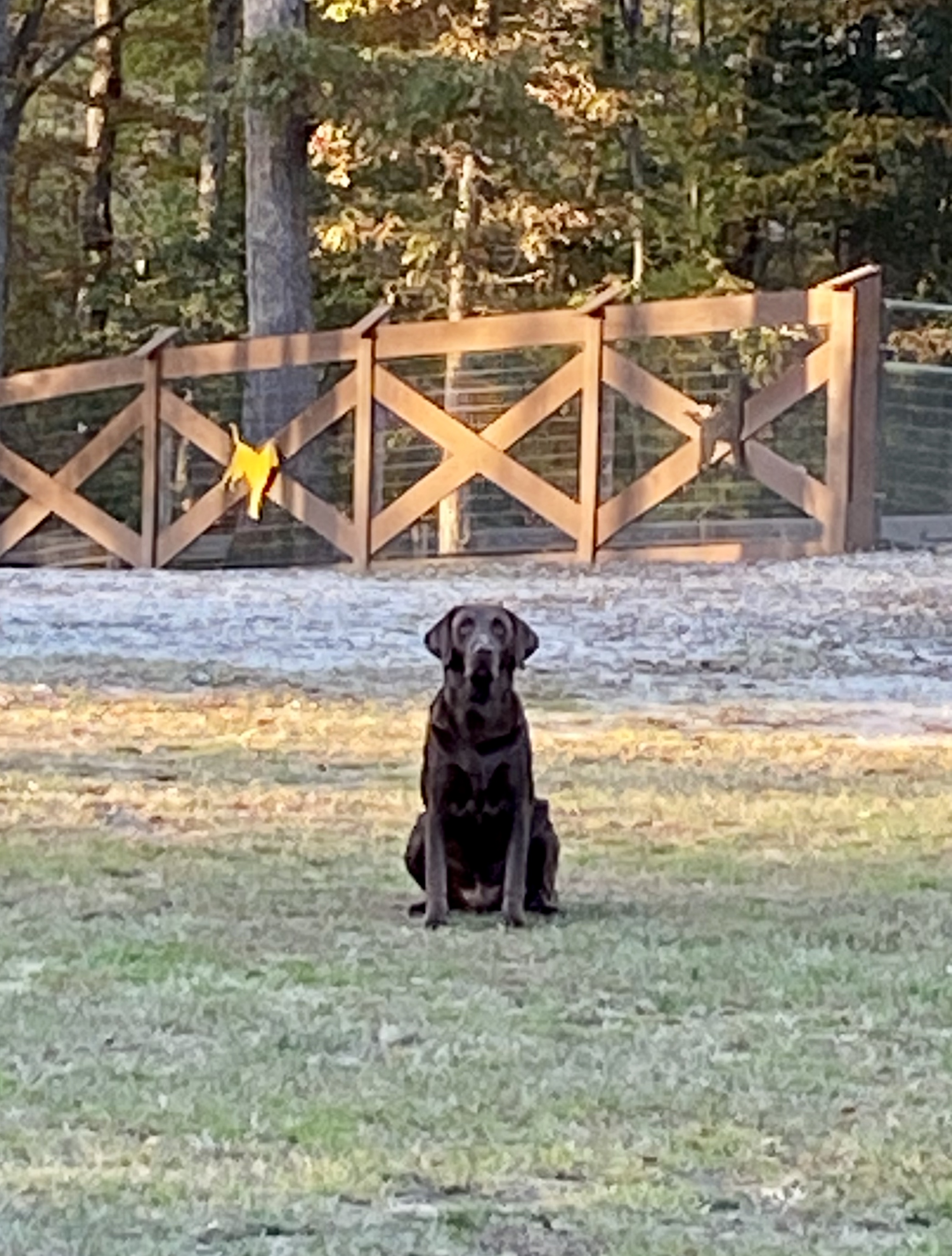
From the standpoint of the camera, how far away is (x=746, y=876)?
8266mm

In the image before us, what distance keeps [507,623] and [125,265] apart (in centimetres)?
2756

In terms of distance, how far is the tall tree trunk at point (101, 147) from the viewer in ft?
116

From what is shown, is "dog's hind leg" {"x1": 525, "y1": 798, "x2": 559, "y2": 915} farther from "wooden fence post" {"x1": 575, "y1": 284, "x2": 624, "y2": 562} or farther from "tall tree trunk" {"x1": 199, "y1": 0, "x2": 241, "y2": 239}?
"tall tree trunk" {"x1": 199, "y1": 0, "x2": 241, "y2": 239}

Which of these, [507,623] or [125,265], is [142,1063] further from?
[125,265]

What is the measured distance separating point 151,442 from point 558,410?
3421 mm

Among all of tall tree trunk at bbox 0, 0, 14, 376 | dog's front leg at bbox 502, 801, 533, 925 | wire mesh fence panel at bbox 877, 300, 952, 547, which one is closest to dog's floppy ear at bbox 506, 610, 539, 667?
dog's front leg at bbox 502, 801, 533, 925

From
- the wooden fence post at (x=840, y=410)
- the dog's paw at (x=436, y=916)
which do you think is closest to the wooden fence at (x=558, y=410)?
the wooden fence post at (x=840, y=410)

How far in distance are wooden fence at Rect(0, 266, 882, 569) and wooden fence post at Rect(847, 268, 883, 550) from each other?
0.01 metres

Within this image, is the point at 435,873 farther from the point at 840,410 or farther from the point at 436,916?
the point at 840,410

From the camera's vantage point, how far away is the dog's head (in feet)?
24.5

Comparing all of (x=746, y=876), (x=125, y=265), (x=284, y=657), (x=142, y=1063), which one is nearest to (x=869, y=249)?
(x=125, y=265)

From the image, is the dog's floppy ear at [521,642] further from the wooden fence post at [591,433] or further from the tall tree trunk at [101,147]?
the tall tree trunk at [101,147]

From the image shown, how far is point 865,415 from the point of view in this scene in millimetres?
18734

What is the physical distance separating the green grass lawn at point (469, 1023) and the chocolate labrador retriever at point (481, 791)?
0.54ft
